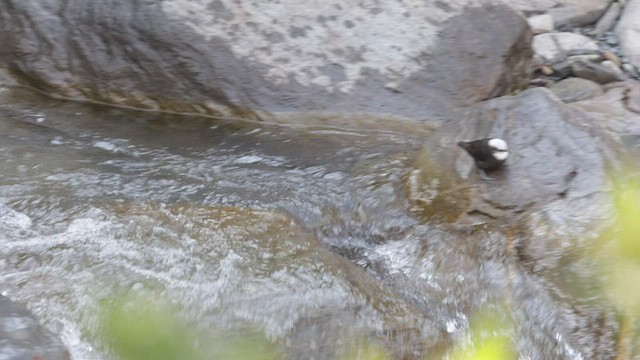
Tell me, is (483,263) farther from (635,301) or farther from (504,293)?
(635,301)

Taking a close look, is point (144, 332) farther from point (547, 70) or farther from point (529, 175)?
point (547, 70)

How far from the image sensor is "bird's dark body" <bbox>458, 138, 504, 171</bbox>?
404 cm

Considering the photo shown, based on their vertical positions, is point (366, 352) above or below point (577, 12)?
above

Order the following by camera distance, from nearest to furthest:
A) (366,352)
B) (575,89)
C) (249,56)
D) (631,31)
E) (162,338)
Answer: (162,338)
(366,352)
(249,56)
(575,89)
(631,31)

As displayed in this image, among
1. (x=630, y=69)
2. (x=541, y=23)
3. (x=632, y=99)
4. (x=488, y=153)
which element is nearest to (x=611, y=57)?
(x=630, y=69)

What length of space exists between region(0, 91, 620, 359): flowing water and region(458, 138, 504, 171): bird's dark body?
0.36 meters

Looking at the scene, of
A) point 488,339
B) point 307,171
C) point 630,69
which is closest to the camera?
point 488,339

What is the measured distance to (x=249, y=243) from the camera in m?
3.68

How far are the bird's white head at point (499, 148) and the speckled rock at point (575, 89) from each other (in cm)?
223

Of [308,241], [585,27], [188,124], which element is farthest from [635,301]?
[585,27]

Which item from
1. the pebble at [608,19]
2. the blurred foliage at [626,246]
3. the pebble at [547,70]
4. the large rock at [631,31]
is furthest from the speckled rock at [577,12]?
the blurred foliage at [626,246]

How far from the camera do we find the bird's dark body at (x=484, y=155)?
4.04 meters

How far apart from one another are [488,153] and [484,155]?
3cm

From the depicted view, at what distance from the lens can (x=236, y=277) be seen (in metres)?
3.42
